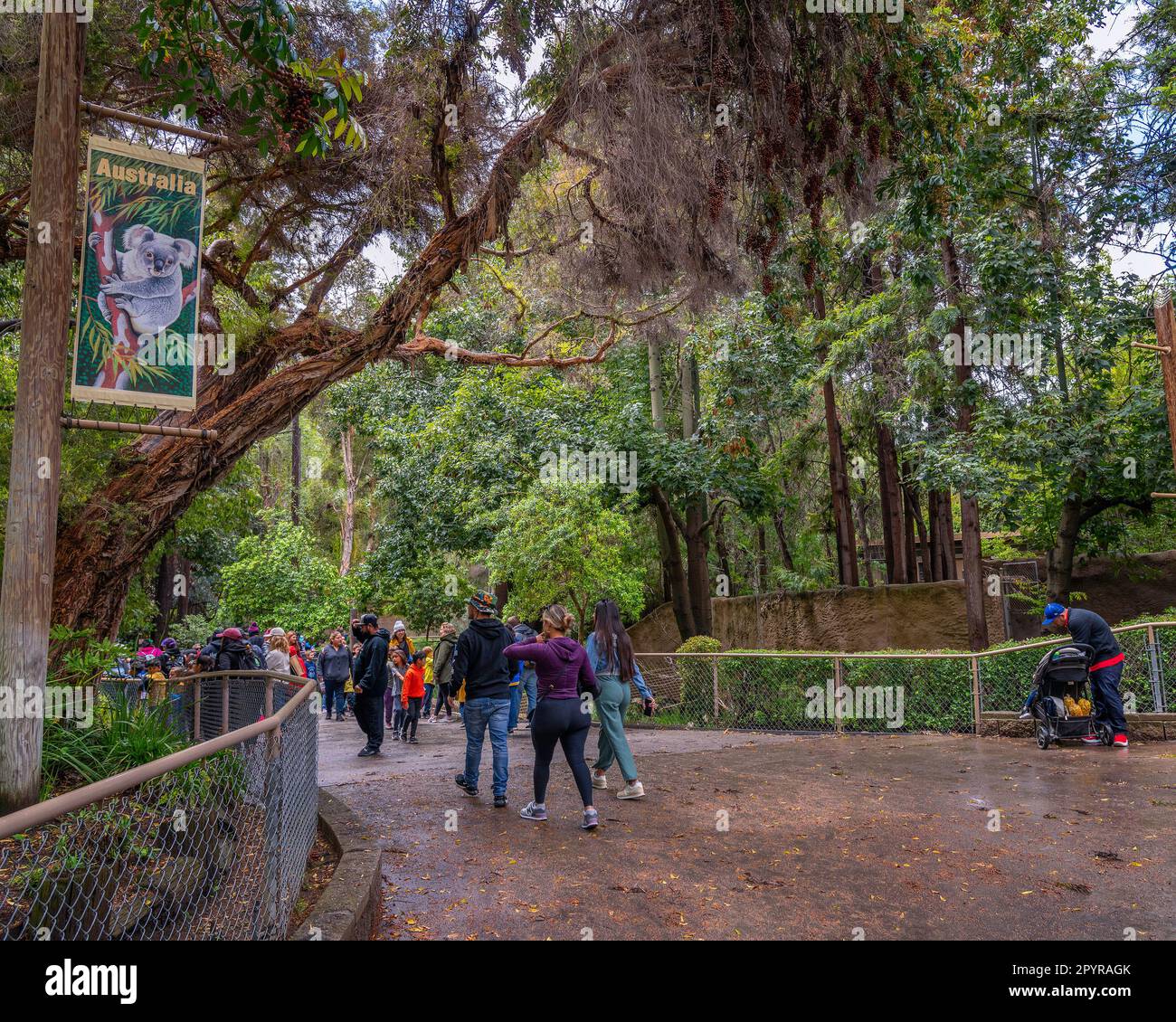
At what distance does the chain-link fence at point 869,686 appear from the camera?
11.0m

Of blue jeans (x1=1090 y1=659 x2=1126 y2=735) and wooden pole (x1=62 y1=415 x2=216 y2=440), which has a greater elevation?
wooden pole (x1=62 y1=415 x2=216 y2=440)

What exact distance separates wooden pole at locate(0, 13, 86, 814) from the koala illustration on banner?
302 mm

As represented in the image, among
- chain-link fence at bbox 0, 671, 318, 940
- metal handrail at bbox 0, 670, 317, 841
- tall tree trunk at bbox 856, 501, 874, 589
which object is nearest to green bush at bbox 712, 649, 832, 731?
chain-link fence at bbox 0, 671, 318, 940

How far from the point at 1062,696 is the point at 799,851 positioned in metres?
5.87

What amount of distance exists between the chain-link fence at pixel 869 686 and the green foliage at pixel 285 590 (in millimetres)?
14549

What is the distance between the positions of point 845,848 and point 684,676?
28.1 feet

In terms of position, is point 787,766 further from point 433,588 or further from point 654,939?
point 433,588

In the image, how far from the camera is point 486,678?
24.6 ft

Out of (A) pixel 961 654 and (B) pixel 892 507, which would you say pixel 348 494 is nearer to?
(B) pixel 892 507

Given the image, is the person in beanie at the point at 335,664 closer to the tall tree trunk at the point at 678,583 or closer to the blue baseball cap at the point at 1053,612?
the tall tree trunk at the point at 678,583

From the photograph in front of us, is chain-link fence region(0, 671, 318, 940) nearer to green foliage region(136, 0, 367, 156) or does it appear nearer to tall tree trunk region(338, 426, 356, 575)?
green foliage region(136, 0, 367, 156)

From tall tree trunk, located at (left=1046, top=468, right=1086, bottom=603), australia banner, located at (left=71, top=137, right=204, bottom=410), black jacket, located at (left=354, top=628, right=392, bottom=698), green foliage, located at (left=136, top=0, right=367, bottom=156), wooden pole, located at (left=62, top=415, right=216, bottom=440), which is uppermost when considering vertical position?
green foliage, located at (left=136, top=0, right=367, bottom=156)

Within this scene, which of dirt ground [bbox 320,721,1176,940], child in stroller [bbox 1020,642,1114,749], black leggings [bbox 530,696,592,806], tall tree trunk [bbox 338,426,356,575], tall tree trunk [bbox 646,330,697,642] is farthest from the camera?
tall tree trunk [bbox 338,426,356,575]

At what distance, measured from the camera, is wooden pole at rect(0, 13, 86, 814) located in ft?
15.7
